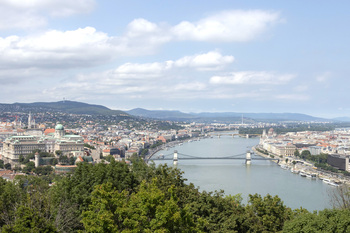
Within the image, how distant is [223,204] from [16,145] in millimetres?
25678

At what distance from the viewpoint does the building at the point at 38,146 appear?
2989 centimetres

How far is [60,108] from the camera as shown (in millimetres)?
96812

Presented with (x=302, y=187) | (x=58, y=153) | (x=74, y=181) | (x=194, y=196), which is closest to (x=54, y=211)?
(x=74, y=181)

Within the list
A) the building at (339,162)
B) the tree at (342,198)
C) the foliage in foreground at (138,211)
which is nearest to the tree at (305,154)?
the building at (339,162)

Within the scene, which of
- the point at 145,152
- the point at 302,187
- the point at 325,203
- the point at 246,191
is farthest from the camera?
the point at 145,152

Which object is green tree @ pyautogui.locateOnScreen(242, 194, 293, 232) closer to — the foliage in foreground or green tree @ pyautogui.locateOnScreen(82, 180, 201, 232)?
the foliage in foreground

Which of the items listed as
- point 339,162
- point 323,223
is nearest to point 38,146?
point 339,162

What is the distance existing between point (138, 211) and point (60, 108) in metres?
94.9

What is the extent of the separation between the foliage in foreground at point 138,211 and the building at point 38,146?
21.9 m

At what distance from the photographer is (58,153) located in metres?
29.9

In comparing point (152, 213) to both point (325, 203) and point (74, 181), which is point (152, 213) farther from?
point (325, 203)

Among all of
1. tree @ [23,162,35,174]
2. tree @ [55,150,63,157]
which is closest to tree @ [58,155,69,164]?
tree @ [55,150,63,157]

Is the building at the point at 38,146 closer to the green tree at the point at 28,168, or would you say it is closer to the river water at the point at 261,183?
the green tree at the point at 28,168

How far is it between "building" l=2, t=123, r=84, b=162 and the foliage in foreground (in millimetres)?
21856
